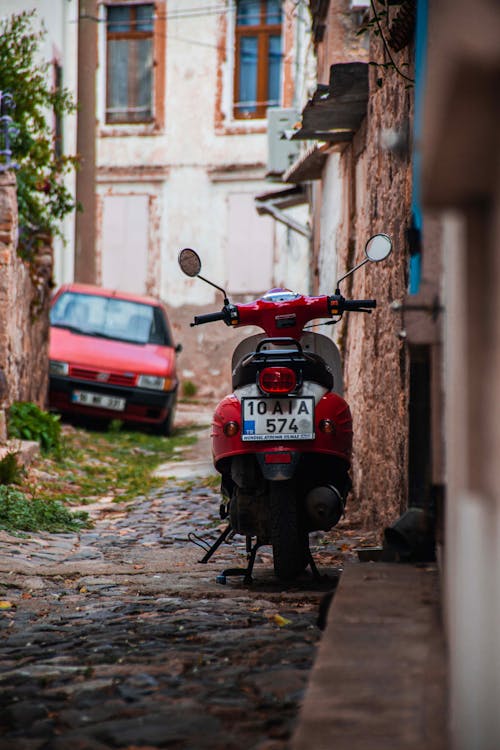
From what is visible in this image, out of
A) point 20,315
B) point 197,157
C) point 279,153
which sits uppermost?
point 197,157

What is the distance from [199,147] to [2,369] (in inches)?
A: 643

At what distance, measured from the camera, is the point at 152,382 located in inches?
587

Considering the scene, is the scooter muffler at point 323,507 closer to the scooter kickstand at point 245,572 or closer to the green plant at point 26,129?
the scooter kickstand at point 245,572

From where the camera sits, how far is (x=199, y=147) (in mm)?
26391

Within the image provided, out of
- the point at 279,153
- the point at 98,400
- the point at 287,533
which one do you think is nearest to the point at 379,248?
the point at 287,533

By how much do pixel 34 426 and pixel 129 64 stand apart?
16.8m

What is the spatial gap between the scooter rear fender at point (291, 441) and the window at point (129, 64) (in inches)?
858

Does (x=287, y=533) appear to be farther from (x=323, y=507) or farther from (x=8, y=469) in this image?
(x=8, y=469)

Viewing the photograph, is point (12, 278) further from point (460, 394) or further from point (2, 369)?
point (460, 394)

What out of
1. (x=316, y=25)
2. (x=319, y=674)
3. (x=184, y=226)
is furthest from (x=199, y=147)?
(x=319, y=674)

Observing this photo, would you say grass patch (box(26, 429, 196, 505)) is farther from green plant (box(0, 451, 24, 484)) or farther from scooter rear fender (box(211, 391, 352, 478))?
scooter rear fender (box(211, 391, 352, 478))

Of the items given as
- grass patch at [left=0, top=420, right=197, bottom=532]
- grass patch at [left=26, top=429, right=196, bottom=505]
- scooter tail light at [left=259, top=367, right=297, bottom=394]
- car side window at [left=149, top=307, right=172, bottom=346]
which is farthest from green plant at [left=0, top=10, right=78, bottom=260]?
scooter tail light at [left=259, top=367, right=297, bottom=394]

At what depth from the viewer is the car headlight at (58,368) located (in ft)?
47.9

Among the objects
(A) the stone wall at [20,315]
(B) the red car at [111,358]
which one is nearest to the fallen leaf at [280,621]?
(A) the stone wall at [20,315]
